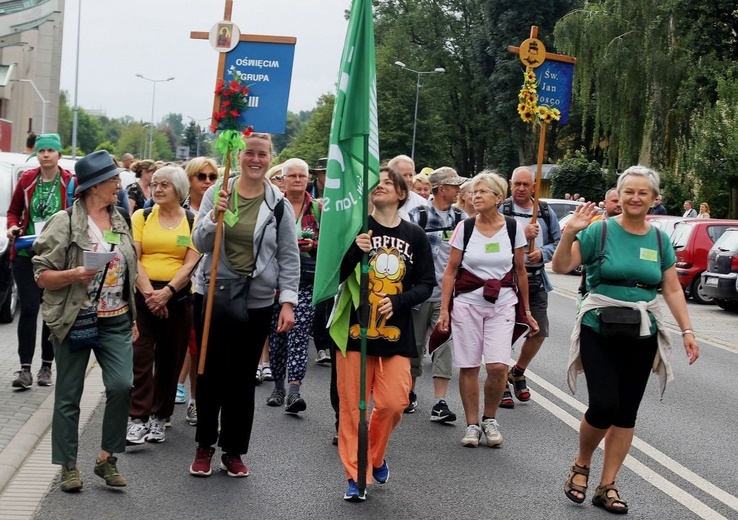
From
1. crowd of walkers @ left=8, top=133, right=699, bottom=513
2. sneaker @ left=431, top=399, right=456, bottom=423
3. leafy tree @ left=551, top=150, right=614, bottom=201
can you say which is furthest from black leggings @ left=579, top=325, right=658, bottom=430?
leafy tree @ left=551, top=150, right=614, bottom=201

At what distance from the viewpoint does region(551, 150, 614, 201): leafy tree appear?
5138 cm

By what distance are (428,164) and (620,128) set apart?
35.3 meters

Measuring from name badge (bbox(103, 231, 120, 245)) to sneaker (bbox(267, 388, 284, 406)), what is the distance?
3.13 meters

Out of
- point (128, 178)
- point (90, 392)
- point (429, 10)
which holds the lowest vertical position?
point (90, 392)

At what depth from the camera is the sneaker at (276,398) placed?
30.3 feet

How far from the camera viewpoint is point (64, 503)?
6.04 metres

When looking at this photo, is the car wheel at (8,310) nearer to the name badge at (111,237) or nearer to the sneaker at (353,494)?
the name badge at (111,237)

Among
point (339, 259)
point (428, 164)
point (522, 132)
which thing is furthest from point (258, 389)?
point (428, 164)

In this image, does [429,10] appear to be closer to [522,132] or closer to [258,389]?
[522,132]

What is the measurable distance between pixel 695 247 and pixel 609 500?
56.6ft

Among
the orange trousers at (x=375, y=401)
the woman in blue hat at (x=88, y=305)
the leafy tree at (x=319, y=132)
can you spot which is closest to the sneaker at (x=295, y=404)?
the orange trousers at (x=375, y=401)

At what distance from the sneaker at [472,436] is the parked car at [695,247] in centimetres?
1545

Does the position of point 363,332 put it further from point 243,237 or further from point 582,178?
point 582,178

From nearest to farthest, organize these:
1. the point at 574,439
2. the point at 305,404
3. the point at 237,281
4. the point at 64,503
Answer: the point at 64,503, the point at 237,281, the point at 574,439, the point at 305,404
